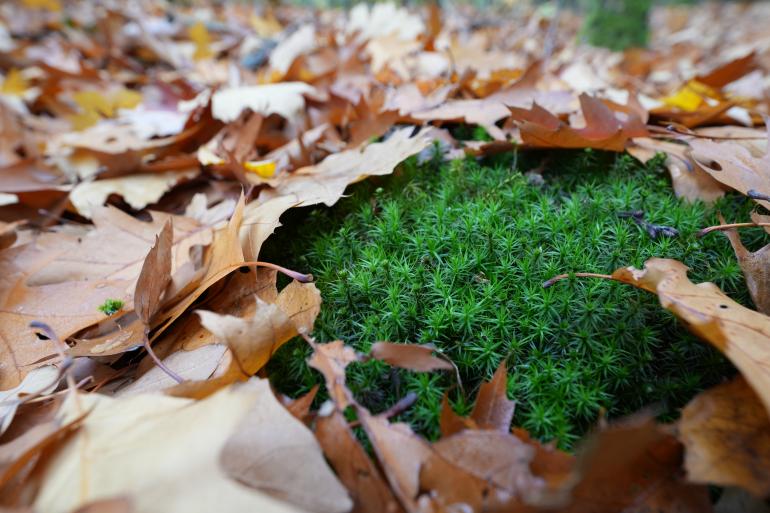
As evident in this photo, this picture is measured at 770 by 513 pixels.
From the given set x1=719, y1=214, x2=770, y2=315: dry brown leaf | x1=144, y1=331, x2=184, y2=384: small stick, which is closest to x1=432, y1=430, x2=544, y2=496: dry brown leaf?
x1=144, y1=331, x2=184, y2=384: small stick

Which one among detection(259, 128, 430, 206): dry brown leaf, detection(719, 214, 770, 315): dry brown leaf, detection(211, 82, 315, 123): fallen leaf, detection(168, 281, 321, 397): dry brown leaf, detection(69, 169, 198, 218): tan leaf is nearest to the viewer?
detection(168, 281, 321, 397): dry brown leaf

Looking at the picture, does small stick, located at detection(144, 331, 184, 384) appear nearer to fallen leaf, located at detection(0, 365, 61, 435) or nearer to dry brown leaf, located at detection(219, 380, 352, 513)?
fallen leaf, located at detection(0, 365, 61, 435)

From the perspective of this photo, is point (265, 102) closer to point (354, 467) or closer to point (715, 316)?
point (354, 467)

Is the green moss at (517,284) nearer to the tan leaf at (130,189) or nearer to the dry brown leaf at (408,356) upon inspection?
the dry brown leaf at (408,356)

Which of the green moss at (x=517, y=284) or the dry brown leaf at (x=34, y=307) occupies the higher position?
the green moss at (x=517, y=284)

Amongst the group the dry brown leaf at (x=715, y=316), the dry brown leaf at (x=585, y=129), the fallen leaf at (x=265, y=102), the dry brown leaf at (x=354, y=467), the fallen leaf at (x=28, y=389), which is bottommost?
the fallen leaf at (x=28, y=389)

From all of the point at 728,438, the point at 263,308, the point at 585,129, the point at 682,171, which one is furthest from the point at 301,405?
the point at 682,171

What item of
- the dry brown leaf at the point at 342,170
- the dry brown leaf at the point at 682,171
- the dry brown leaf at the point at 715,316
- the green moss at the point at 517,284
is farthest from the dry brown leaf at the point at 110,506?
the dry brown leaf at the point at 682,171

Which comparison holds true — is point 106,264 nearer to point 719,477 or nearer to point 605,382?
point 605,382
